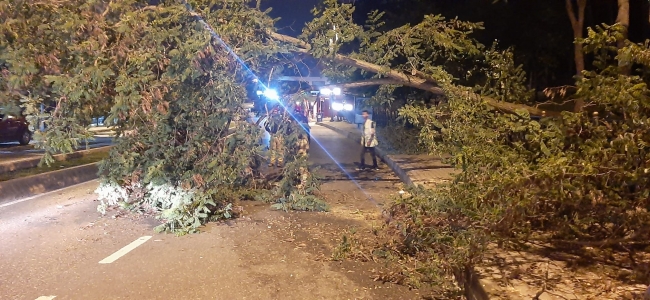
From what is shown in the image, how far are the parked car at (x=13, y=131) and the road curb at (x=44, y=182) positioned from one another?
9.37 m

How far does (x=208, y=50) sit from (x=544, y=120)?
16.4ft

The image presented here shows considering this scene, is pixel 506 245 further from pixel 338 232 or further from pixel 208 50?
pixel 208 50

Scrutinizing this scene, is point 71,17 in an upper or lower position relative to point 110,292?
upper

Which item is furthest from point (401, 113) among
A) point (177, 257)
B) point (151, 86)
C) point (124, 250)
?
point (124, 250)

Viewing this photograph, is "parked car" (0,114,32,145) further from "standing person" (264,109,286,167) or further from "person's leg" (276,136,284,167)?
"person's leg" (276,136,284,167)

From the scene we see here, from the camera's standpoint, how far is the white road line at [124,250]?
22.1ft

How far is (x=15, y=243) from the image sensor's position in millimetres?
7559

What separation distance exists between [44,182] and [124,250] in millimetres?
6814

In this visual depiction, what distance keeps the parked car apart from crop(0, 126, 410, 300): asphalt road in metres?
13.6

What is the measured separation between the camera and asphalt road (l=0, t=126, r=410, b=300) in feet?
18.6

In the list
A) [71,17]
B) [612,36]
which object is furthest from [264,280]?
[71,17]

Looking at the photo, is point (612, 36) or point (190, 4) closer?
point (612, 36)

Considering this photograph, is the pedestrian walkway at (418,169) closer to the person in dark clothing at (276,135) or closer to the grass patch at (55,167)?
the person in dark clothing at (276,135)

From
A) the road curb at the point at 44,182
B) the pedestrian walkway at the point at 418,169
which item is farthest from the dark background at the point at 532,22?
the road curb at the point at 44,182
